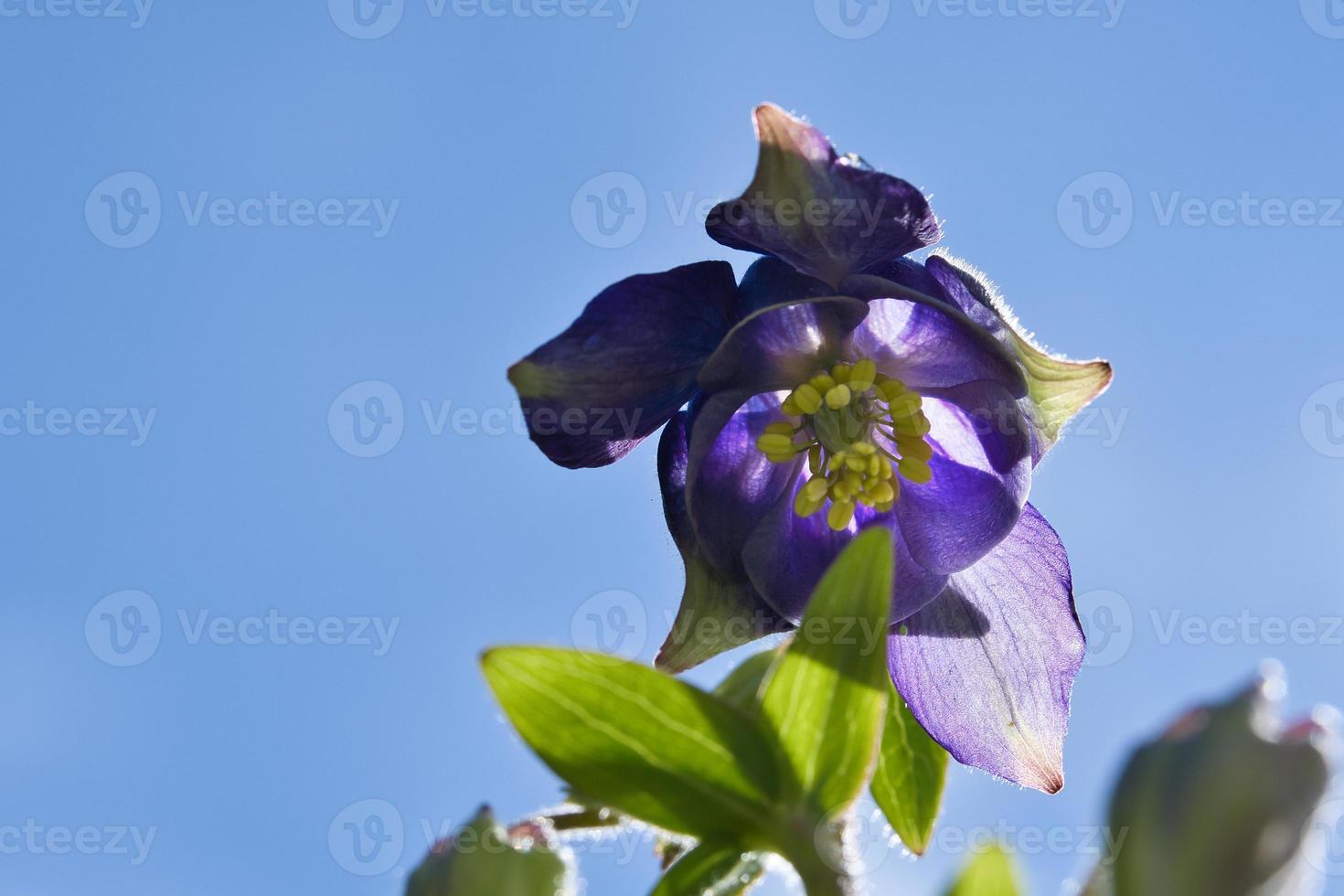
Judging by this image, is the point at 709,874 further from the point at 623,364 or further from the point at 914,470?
the point at 914,470

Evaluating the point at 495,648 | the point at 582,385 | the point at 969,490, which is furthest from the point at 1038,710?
the point at 495,648

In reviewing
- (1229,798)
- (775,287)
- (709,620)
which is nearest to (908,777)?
(709,620)

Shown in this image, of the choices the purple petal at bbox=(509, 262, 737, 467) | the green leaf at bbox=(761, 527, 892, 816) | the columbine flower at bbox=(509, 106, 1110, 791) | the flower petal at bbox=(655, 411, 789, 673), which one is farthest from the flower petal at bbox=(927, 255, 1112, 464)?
A: the green leaf at bbox=(761, 527, 892, 816)

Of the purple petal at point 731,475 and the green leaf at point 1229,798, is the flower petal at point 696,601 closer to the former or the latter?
the purple petal at point 731,475

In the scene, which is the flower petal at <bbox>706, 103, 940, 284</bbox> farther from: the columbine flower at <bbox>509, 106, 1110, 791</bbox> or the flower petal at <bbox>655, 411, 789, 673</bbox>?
the flower petal at <bbox>655, 411, 789, 673</bbox>

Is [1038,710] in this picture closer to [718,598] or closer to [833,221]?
[718,598]

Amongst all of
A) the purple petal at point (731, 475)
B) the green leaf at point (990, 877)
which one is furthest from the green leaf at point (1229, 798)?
the purple petal at point (731, 475)
